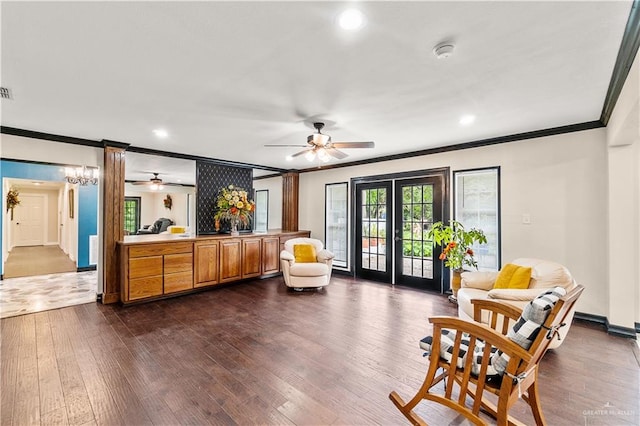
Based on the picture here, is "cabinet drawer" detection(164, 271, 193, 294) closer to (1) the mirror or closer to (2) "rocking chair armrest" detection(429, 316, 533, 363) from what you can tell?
(2) "rocking chair armrest" detection(429, 316, 533, 363)

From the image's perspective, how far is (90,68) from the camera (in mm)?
2143

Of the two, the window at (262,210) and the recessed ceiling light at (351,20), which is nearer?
the recessed ceiling light at (351,20)

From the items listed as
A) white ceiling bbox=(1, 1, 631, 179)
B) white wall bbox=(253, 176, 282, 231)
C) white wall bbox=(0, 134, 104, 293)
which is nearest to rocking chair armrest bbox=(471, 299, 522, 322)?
white ceiling bbox=(1, 1, 631, 179)

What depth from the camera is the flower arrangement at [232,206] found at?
5386 millimetres

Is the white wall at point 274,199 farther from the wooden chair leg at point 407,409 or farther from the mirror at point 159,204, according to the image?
the wooden chair leg at point 407,409

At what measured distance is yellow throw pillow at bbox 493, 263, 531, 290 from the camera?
2840 mm

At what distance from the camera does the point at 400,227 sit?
5227 mm

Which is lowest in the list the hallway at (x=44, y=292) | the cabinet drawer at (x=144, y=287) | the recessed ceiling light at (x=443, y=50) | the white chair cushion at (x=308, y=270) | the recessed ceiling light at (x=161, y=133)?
the hallway at (x=44, y=292)

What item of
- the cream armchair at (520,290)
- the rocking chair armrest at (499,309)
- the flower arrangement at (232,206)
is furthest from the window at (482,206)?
the flower arrangement at (232,206)

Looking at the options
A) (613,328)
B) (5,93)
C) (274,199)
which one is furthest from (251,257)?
(613,328)

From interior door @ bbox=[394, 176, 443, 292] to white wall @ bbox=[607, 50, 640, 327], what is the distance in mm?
2017

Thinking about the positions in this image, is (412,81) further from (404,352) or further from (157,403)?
(157,403)

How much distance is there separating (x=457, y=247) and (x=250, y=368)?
10.6ft

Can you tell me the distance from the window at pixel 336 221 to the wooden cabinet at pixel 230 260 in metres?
2.03
